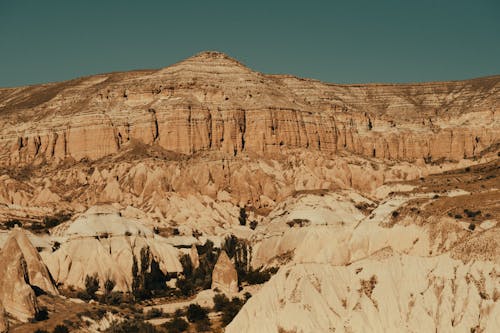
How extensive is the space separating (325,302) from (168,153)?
105 meters

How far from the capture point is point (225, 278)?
100 metres

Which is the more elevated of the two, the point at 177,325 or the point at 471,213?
the point at 471,213

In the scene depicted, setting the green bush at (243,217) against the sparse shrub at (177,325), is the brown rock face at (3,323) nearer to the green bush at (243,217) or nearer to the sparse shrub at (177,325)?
the sparse shrub at (177,325)

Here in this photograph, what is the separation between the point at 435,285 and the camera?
75875 millimetres

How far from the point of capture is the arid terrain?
248 feet

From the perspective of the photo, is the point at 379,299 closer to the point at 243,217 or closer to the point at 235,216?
the point at 235,216

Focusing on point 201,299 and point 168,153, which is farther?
point 168,153

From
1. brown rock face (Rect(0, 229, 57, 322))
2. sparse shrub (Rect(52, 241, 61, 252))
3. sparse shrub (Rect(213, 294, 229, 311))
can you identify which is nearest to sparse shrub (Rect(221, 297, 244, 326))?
sparse shrub (Rect(213, 294, 229, 311))

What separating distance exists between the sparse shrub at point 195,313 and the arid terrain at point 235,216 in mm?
211

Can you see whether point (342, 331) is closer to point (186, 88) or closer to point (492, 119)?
point (186, 88)

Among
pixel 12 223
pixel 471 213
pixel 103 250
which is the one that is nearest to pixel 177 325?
pixel 471 213

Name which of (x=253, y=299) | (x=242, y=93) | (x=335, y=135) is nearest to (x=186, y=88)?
(x=242, y=93)

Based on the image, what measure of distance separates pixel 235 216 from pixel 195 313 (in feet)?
226

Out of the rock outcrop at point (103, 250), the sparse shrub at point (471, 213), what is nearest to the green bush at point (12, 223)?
the rock outcrop at point (103, 250)
